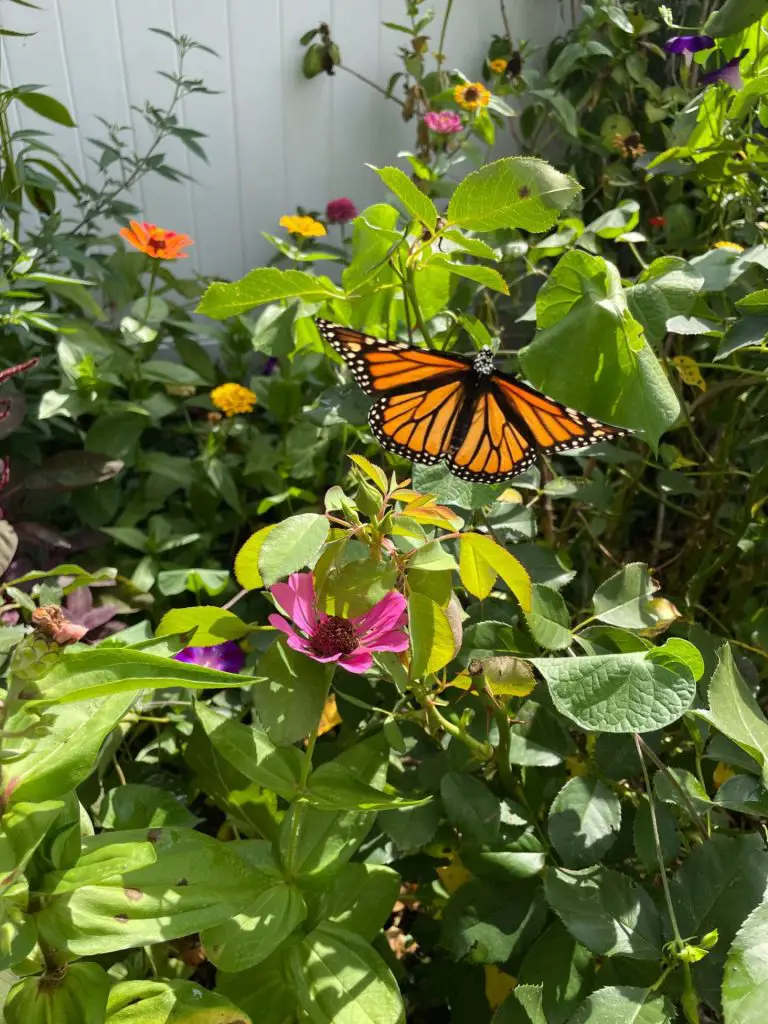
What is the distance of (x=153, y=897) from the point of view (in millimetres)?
492

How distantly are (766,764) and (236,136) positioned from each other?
1.72 meters

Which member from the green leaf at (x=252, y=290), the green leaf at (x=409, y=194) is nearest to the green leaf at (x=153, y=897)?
the green leaf at (x=252, y=290)

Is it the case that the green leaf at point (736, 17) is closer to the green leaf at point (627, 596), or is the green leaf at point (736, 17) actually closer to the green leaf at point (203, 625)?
the green leaf at point (627, 596)

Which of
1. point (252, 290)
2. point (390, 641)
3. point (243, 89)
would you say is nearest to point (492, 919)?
point (390, 641)

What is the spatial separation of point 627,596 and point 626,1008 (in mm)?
303

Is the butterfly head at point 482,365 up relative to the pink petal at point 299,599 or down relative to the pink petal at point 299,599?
up

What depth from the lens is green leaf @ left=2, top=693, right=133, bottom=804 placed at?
45cm

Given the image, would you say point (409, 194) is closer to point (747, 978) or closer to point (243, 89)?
point (747, 978)

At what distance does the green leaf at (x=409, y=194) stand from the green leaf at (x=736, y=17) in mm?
358

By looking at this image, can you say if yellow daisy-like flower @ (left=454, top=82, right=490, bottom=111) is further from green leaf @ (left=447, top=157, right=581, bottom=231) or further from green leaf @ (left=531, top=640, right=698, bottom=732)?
green leaf @ (left=531, top=640, right=698, bottom=732)

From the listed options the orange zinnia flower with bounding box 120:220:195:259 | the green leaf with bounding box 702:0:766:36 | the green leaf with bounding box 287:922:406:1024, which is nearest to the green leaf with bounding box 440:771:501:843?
the green leaf with bounding box 287:922:406:1024

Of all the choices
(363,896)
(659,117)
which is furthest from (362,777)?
(659,117)

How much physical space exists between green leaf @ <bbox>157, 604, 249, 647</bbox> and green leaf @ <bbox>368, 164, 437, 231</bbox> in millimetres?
328

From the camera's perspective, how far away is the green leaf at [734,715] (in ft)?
1.63
